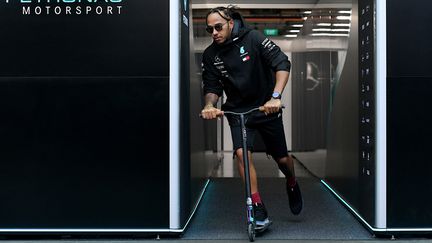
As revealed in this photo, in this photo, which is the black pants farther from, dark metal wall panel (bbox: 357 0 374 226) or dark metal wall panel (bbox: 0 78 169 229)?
dark metal wall panel (bbox: 357 0 374 226)

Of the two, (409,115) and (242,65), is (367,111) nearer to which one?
(409,115)

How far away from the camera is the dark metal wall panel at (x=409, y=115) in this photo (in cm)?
396

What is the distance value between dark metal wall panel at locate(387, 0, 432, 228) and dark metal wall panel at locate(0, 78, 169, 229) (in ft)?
5.55

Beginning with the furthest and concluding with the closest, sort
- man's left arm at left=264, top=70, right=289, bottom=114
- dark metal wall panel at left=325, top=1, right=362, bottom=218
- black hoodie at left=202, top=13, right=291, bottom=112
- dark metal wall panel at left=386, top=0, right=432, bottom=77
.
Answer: dark metal wall panel at left=325, top=1, right=362, bottom=218
black hoodie at left=202, top=13, right=291, bottom=112
dark metal wall panel at left=386, top=0, right=432, bottom=77
man's left arm at left=264, top=70, right=289, bottom=114

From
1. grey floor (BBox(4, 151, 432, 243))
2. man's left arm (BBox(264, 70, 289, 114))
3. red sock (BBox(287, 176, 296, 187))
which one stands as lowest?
grey floor (BBox(4, 151, 432, 243))

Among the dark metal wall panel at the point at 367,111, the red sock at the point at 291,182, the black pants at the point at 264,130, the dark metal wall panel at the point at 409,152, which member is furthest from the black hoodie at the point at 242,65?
the dark metal wall panel at the point at 409,152

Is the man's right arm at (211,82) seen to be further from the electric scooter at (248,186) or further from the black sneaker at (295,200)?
the black sneaker at (295,200)

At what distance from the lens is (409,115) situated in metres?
4.00

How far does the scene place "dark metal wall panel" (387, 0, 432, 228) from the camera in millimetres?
3963

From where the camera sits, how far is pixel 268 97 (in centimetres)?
444

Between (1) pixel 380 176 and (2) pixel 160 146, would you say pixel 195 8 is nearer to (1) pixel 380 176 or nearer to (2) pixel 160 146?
(2) pixel 160 146

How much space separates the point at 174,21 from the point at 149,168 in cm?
110

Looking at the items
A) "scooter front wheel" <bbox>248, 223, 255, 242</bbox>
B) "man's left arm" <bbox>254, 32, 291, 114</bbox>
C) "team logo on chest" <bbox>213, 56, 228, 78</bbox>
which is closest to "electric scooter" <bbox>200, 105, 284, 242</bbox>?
"scooter front wheel" <bbox>248, 223, 255, 242</bbox>

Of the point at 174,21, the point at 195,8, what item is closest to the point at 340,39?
the point at 195,8
